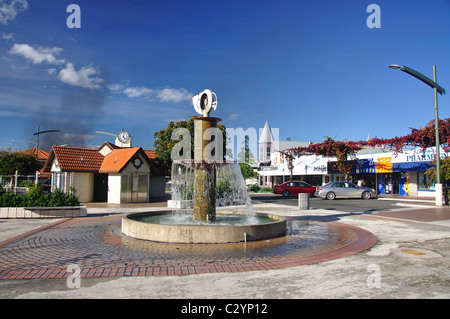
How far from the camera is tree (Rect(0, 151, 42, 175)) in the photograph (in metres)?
42.3

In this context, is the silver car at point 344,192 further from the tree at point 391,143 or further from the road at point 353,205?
the tree at point 391,143

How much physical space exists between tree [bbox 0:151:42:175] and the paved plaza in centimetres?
3864

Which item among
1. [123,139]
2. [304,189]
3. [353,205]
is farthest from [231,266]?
[123,139]

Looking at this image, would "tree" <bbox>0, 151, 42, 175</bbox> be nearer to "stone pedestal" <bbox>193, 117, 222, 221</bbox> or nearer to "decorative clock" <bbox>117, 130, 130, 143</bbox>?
"decorative clock" <bbox>117, 130, 130, 143</bbox>

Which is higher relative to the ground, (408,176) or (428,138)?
(428,138)

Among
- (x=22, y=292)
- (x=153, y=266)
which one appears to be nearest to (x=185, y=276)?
(x=153, y=266)

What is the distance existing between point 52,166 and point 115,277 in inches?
858

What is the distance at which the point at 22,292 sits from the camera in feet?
15.0

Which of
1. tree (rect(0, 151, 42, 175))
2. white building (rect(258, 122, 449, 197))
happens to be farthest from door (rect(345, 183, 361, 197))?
tree (rect(0, 151, 42, 175))

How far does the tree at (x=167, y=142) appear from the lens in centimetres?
2448

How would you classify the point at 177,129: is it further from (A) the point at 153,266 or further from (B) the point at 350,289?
(B) the point at 350,289

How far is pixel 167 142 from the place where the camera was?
25016 millimetres

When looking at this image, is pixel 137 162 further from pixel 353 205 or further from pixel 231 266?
pixel 231 266
